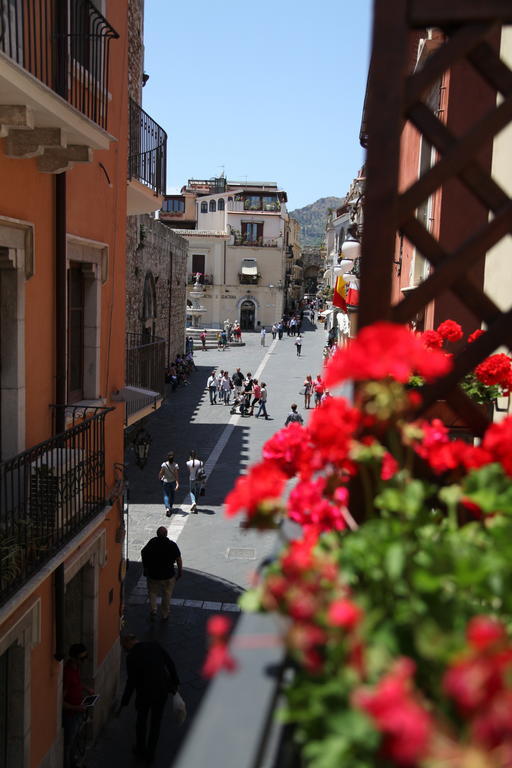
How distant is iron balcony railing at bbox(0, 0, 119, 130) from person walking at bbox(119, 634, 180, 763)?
18.4 ft

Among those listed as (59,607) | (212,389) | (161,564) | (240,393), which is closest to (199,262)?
(212,389)

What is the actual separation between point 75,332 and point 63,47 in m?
2.87

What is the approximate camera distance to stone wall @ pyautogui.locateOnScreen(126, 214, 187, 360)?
21.8 metres

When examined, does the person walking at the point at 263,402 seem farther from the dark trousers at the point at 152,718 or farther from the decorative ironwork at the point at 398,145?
the decorative ironwork at the point at 398,145

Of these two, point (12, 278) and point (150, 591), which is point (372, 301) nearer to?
point (12, 278)

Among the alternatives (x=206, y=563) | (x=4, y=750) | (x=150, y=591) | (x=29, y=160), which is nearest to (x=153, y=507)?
(x=206, y=563)

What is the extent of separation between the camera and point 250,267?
201 feet

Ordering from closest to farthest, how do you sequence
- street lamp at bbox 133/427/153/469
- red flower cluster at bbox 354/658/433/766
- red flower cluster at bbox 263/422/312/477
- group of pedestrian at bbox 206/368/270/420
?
red flower cluster at bbox 354/658/433/766, red flower cluster at bbox 263/422/312/477, street lamp at bbox 133/427/153/469, group of pedestrian at bbox 206/368/270/420

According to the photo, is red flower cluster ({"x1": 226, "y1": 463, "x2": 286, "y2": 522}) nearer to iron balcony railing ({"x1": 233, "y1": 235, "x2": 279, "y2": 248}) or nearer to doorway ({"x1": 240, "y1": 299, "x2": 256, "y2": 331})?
iron balcony railing ({"x1": 233, "y1": 235, "x2": 279, "y2": 248})

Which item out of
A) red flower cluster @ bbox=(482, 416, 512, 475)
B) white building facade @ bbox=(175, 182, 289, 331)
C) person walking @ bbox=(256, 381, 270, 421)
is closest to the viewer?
red flower cluster @ bbox=(482, 416, 512, 475)

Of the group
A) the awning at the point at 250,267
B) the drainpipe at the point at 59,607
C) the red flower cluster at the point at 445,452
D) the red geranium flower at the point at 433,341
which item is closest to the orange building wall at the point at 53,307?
the drainpipe at the point at 59,607

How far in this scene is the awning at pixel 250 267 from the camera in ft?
200

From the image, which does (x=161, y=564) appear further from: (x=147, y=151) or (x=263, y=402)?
(x=263, y=402)

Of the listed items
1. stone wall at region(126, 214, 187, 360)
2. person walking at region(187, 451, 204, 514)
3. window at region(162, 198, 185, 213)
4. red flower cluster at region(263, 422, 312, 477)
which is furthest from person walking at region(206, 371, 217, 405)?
window at region(162, 198, 185, 213)
